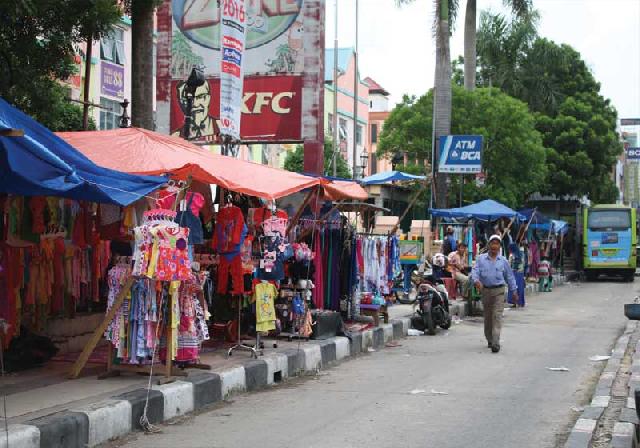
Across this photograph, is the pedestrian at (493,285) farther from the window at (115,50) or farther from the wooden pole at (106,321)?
the window at (115,50)

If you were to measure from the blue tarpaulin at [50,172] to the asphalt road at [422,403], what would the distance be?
2210 millimetres

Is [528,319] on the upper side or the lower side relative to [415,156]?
lower

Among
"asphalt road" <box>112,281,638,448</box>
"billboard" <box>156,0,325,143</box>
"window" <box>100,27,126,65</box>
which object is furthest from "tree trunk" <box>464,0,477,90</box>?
"asphalt road" <box>112,281,638,448</box>

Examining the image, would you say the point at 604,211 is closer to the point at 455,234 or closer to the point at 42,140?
the point at 455,234

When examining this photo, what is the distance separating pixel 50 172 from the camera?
7.00 meters

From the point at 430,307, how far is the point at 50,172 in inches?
419

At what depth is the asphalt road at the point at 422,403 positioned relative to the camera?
7.50 m

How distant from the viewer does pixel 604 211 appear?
3931cm

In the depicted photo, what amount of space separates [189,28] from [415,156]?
18.1m

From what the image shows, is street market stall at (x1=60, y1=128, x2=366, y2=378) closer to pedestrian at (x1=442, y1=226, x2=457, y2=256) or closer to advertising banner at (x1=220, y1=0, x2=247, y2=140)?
advertising banner at (x1=220, y1=0, x2=247, y2=140)

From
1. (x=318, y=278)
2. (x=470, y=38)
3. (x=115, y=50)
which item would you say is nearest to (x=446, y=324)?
(x=318, y=278)

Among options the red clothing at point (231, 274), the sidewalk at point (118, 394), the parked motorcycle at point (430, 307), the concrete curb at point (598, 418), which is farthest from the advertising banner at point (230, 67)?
the concrete curb at point (598, 418)

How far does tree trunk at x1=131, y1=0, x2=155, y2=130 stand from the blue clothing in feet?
18.8

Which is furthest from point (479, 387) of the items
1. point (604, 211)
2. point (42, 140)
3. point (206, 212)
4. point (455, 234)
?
point (604, 211)
